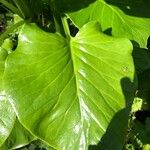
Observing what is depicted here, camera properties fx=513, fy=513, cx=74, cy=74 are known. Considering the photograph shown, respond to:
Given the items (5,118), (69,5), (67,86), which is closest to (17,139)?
(5,118)

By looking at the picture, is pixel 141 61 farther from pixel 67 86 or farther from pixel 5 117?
pixel 5 117

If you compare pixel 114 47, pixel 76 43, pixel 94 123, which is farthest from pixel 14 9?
pixel 94 123

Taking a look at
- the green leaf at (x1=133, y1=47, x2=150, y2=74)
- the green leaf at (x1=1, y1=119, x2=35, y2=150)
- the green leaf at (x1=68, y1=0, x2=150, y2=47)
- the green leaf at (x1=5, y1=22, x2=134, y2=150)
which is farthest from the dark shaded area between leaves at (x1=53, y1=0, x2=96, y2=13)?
the green leaf at (x1=1, y1=119, x2=35, y2=150)

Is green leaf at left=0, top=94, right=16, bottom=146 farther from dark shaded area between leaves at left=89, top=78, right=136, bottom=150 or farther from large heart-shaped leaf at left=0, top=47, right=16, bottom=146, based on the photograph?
dark shaded area between leaves at left=89, top=78, right=136, bottom=150

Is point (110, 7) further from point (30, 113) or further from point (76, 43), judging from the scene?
point (30, 113)

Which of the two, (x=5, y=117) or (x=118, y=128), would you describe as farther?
(x=5, y=117)

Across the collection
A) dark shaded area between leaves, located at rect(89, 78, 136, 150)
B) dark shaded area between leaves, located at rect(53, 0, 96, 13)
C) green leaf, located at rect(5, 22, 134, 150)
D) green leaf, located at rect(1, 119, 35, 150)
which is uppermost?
dark shaded area between leaves, located at rect(53, 0, 96, 13)
